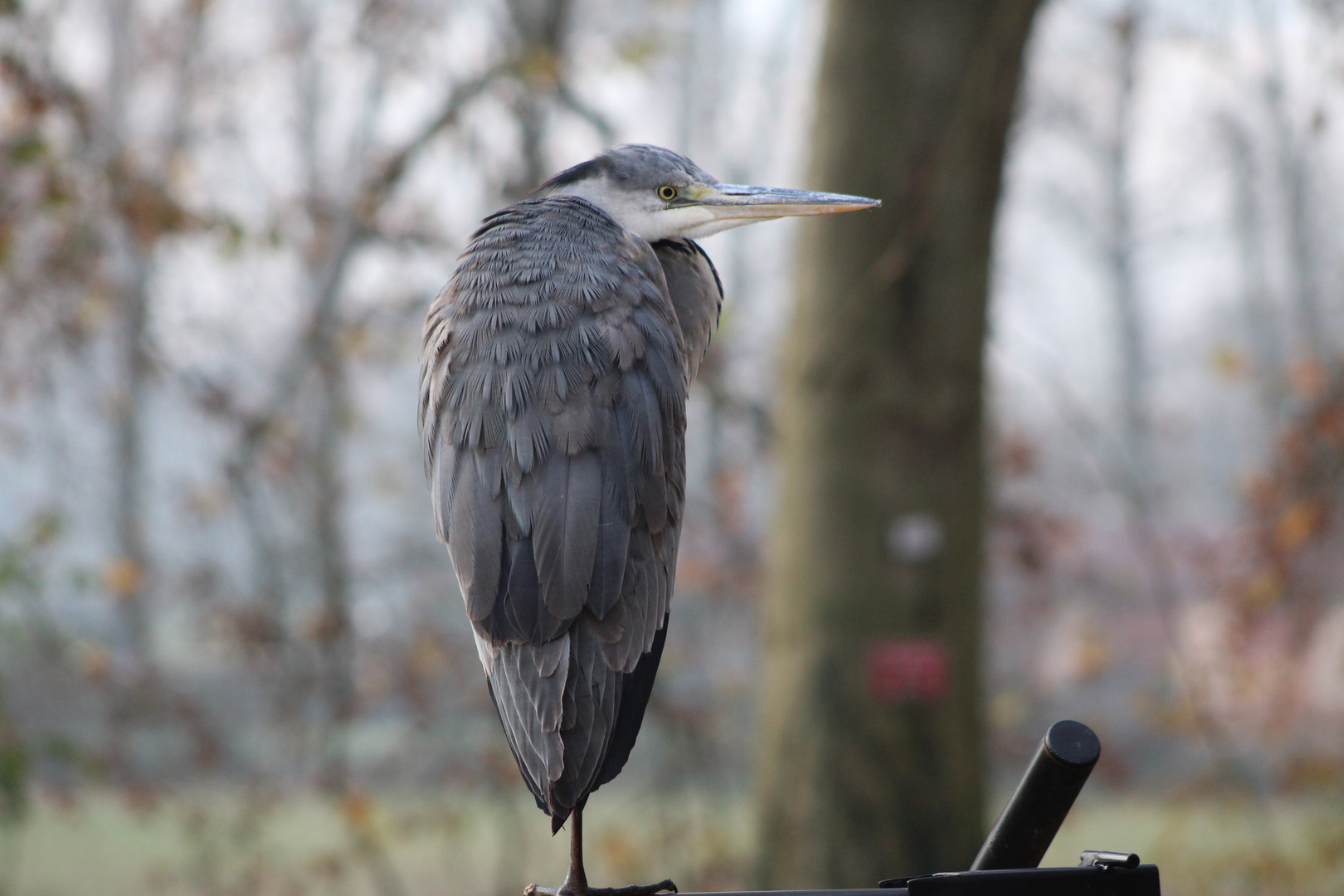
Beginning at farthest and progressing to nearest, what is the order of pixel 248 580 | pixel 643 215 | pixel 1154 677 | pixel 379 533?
pixel 1154 677 < pixel 379 533 < pixel 248 580 < pixel 643 215

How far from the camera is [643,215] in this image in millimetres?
1592

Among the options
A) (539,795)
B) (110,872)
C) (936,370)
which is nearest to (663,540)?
(539,795)

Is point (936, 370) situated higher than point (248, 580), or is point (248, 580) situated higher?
point (936, 370)

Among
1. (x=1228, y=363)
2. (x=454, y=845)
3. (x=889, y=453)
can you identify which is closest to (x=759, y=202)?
(x=889, y=453)

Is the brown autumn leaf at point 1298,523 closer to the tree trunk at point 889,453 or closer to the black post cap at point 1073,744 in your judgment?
the tree trunk at point 889,453

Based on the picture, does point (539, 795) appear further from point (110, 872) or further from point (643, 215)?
point (110, 872)

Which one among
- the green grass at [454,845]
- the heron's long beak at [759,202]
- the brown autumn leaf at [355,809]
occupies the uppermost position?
the heron's long beak at [759,202]

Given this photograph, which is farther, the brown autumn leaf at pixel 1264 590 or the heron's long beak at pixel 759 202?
the brown autumn leaf at pixel 1264 590

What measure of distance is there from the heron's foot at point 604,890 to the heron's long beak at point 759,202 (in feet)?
2.63

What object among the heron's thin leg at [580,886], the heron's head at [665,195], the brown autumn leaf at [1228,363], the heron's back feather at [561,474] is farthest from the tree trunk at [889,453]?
the brown autumn leaf at [1228,363]

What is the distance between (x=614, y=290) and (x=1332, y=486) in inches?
151

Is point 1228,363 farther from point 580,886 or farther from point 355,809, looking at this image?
point 580,886

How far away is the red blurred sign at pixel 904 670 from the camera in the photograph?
335cm

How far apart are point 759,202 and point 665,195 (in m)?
0.14
